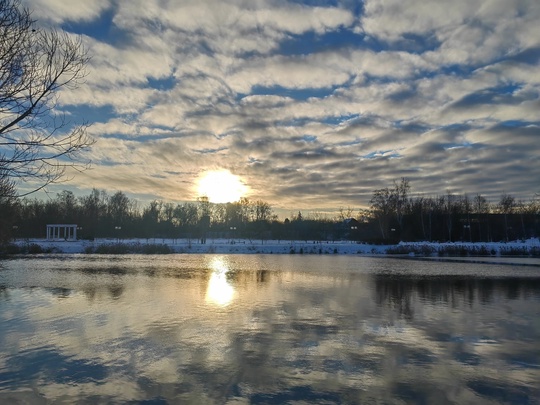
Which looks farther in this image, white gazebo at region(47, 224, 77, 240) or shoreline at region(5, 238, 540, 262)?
white gazebo at region(47, 224, 77, 240)

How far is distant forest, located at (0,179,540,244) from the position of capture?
81125mm

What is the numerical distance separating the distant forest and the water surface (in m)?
55.9

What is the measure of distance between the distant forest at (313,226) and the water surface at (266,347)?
55914mm

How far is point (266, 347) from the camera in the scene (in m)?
8.66

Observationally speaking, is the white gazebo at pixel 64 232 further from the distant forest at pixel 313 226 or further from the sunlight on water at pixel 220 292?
the sunlight on water at pixel 220 292

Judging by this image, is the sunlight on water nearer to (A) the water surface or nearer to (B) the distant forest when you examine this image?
(A) the water surface

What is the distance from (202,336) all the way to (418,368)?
4722 mm

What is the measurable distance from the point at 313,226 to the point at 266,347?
9854 cm

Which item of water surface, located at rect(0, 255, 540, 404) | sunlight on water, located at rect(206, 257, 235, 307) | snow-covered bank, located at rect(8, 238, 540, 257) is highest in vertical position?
snow-covered bank, located at rect(8, 238, 540, 257)

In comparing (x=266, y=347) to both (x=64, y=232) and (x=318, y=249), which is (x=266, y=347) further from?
(x=64, y=232)

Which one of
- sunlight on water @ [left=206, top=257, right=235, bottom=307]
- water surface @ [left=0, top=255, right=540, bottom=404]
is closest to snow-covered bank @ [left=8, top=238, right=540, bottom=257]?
sunlight on water @ [left=206, top=257, right=235, bottom=307]

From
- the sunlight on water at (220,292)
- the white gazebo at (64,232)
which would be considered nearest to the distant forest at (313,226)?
the white gazebo at (64,232)

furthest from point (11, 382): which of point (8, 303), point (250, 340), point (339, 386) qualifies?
point (8, 303)

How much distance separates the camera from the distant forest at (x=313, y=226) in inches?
3194
